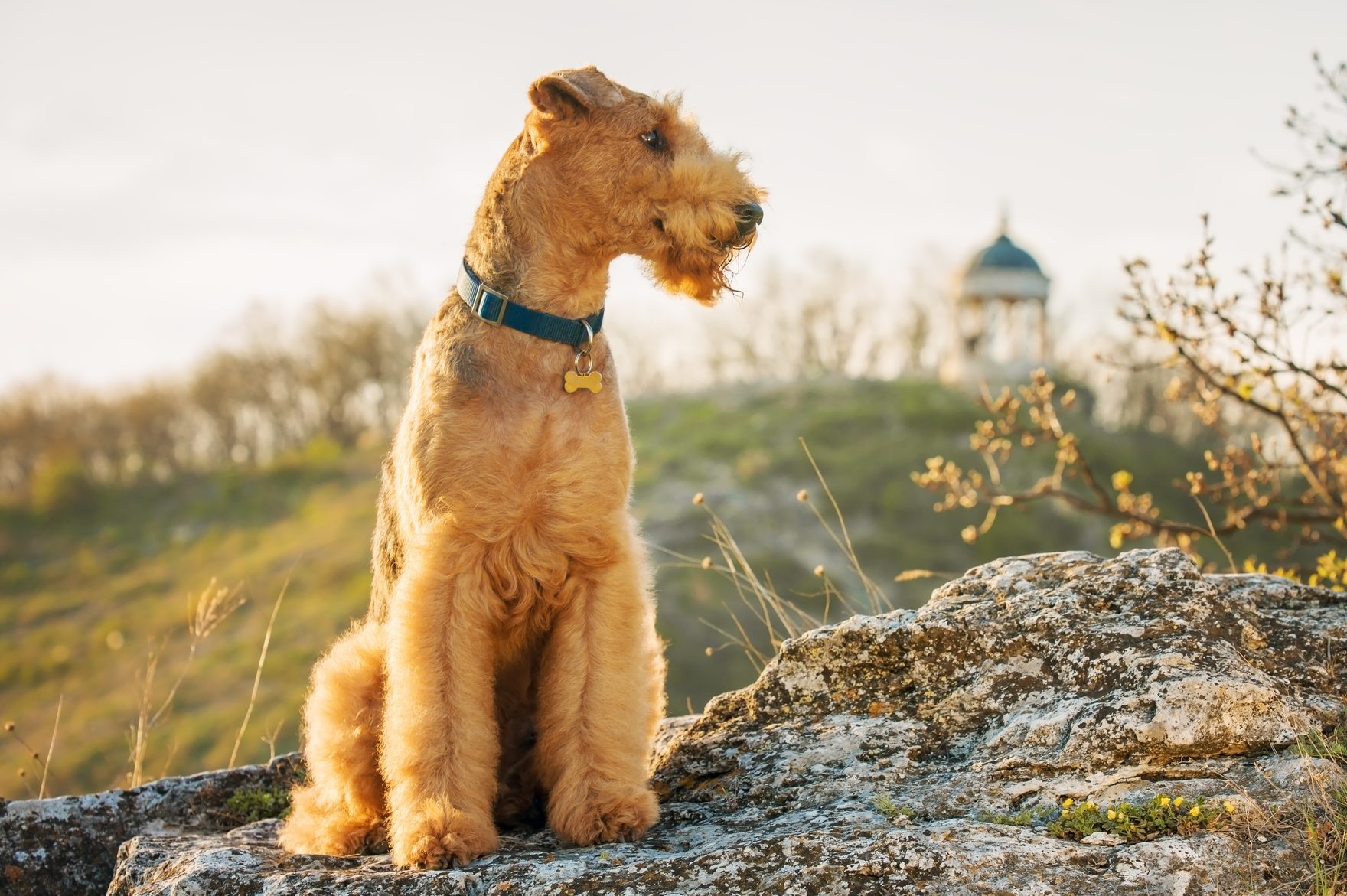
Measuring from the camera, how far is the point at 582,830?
295 cm

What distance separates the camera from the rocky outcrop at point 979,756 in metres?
2.31

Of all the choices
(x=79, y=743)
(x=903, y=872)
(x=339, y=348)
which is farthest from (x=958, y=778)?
(x=339, y=348)

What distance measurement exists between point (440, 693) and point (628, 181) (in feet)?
5.23

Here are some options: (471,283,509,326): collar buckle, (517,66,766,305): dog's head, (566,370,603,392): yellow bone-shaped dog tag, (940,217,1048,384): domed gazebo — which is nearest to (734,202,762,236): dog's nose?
(517,66,766,305): dog's head

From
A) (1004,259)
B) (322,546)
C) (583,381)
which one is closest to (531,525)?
(583,381)

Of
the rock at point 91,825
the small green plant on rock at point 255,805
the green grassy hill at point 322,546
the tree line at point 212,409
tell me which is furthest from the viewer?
the tree line at point 212,409

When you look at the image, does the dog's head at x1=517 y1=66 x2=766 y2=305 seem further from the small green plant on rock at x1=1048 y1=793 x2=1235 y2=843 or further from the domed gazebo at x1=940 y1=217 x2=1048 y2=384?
the domed gazebo at x1=940 y1=217 x2=1048 y2=384

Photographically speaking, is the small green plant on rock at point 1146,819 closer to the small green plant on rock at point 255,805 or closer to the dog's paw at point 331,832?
the dog's paw at point 331,832

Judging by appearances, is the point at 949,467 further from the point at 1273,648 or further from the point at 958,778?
the point at 958,778

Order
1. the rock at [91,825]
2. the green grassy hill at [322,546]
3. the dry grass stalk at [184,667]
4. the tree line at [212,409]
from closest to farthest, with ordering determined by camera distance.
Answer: the rock at [91,825], the dry grass stalk at [184,667], the green grassy hill at [322,546], the tree line at [212,409]

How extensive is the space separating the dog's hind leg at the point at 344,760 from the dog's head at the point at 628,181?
4.86ft

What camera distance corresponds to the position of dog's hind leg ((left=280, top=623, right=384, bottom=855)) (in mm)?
3213

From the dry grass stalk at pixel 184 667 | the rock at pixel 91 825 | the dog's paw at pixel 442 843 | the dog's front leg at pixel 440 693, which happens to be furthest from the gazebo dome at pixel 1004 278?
the dog's paw at pixel 442 843

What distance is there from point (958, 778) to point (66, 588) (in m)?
37.0
